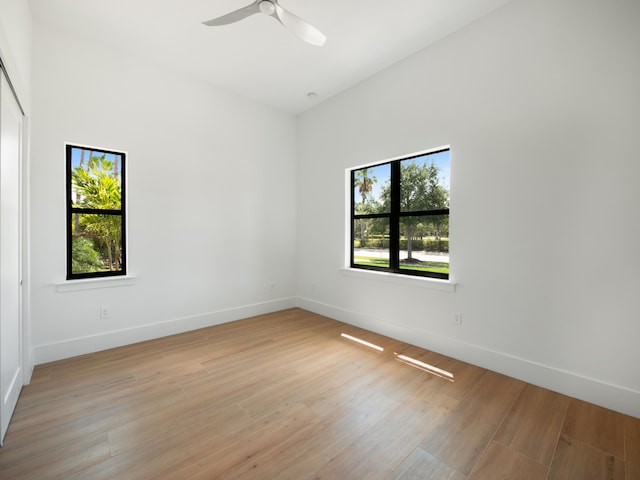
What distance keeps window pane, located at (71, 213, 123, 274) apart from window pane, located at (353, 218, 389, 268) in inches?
116

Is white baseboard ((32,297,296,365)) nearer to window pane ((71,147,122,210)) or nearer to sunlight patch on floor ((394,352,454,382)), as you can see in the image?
window pane ((71,147,122,210))

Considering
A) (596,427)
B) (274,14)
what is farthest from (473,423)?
(274,14)

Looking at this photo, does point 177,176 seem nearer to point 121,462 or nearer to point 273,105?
point 273,105

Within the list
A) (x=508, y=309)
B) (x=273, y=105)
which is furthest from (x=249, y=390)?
(x=273, y=105)

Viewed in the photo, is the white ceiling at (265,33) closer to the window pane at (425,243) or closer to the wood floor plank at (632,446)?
the window pane at (425,243)

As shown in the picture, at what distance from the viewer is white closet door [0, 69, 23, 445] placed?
1.86 m

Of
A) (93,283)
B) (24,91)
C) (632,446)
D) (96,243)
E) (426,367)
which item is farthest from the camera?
(96,243)

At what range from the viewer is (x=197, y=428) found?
193 centimetres

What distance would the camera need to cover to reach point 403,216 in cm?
362

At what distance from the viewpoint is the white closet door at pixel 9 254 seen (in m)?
1.86

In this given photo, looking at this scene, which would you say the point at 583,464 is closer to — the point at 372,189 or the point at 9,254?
the point at 372,189

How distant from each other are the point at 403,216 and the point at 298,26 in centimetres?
225

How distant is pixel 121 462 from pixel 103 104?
130 inches

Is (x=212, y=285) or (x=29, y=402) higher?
(x=212, y=285)
